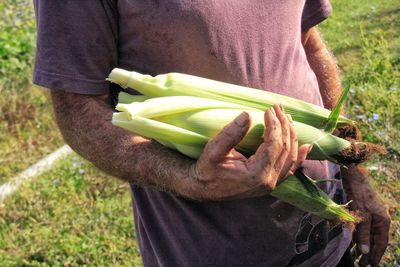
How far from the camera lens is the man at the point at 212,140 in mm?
1414

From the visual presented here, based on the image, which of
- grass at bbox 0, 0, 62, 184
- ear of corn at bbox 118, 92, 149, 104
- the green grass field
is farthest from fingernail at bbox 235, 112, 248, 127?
grass at bbox 0, 0, 62, 184

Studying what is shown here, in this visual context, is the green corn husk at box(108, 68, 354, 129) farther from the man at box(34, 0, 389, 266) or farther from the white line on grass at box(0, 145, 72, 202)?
the white line on grass at box(0, 145, 72, 202)

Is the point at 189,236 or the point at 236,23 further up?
the point at 236,23

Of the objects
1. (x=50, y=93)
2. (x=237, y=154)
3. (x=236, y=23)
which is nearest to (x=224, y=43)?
(x=236, y=23)

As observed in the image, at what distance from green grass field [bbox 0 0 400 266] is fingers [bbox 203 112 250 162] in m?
1.83

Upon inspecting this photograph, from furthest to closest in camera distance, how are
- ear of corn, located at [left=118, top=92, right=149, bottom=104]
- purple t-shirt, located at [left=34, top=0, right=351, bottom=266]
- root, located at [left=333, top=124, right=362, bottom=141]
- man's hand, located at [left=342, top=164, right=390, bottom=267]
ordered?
1. man's hand, located at [left=342, top=164, right=390, bottom=267]
2. root, located at [left=333, top=124, right=362, bottom=141]
3. purple t-shirt, located at [left=34, top=0, right=351, bottom=266]
4. ear of corn, located at [left=118, top=92, right=149, bottom=104]

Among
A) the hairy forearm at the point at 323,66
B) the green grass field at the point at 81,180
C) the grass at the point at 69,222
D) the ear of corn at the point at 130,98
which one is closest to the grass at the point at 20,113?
the green grass field at the point at 81,180

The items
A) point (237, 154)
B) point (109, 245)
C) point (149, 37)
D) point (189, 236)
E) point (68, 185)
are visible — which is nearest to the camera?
point (237, 154)

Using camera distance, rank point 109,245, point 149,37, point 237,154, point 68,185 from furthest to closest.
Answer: point 68,185 < point 109,245 < point 149,37 < point 237,154

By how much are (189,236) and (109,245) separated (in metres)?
1.99

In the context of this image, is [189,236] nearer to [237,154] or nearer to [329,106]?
[237,154]

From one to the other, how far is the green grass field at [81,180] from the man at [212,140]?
127 centimetres

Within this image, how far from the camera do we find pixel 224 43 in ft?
5.60

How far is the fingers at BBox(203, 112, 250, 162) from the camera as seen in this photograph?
4.29ft
